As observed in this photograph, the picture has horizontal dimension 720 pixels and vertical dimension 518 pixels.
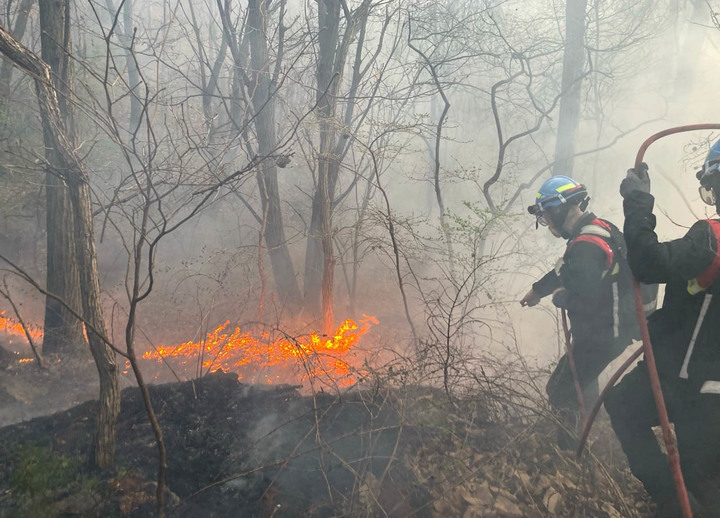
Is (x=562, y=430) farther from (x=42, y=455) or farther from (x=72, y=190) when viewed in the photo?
(x=72, y=190)

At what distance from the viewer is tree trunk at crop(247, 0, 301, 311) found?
862 centimetres

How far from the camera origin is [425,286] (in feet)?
42.0

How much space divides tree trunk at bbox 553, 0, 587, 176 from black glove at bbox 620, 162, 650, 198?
22.7ft

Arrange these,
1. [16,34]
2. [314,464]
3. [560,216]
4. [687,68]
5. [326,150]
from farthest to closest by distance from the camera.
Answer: [687,68] → [16,34] → [326,150] → [560,216] → [314,464]

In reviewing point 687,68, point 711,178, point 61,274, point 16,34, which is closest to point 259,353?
point 61,274

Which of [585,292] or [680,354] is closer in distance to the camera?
[680,354]

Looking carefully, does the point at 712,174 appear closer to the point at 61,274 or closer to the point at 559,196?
the point at 559,196

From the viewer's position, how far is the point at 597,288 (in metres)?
3.98

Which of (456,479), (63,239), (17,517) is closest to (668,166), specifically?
(456,479)

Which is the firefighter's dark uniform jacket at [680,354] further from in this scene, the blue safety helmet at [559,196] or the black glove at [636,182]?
the blue safety helmet at [559,196]

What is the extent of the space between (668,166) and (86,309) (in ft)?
68.8

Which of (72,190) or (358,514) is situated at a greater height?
(72,190)

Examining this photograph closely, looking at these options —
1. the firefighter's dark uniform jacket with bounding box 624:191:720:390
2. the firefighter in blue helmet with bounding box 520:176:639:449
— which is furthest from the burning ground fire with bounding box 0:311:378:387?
the firefighter's dark uniform jacket with bounding box 624:191:720:390

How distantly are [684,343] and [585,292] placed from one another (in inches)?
47.2
